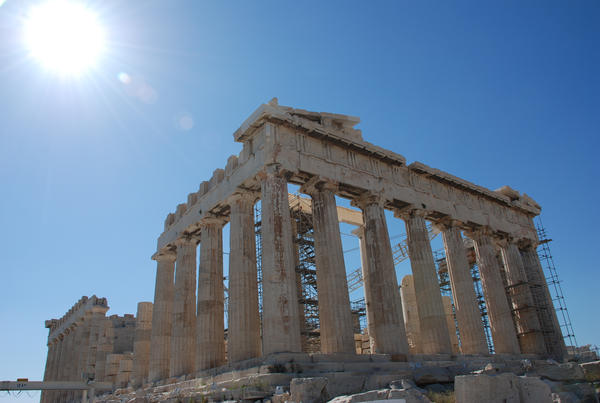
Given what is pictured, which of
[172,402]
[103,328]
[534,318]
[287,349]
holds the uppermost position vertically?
[103,328]

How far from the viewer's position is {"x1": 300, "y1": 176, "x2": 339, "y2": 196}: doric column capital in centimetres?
2097

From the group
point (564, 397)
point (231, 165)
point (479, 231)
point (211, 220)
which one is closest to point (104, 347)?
point (211, 220)

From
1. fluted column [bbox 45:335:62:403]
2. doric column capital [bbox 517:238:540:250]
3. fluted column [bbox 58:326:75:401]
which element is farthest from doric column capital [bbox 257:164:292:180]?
fluted column [bbox 45:335:62:403]

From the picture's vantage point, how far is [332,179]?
2130cm

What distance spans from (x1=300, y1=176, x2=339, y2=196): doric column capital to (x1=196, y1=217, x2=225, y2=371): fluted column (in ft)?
18.1

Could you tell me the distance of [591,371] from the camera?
1085 cm

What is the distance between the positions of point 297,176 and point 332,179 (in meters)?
1.60

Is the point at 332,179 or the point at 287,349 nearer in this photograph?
the point at 287,349

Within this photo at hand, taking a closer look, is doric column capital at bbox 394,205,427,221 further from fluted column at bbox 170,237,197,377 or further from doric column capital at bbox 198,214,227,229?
fluted column at bbox 170,237,197,377

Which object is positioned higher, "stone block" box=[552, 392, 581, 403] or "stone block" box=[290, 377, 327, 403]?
"stone block" box=[290, 377, 327, 403]

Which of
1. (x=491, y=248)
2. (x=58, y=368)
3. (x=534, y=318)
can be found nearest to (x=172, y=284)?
(x=491, y=248)

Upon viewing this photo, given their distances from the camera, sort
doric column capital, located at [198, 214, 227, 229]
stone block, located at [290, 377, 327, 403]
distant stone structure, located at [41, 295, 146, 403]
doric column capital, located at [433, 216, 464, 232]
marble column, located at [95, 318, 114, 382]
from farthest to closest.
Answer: marble column, located at [95, 318, 114, 382] → distant stone structure, located at [41, 295, 146, 403] → doric column capital, located at [433, 216, 464, 232] → doric column capital, located at [198, 214, 227, 229] → stone block, located at [290, 377, 327, 403]

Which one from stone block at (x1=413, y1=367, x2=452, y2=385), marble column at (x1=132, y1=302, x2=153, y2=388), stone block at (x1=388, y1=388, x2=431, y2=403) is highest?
marble column at (x1=132, y1=302, x2=153, y2=388)

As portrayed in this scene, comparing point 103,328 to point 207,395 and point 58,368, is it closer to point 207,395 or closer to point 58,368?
point 58,368
